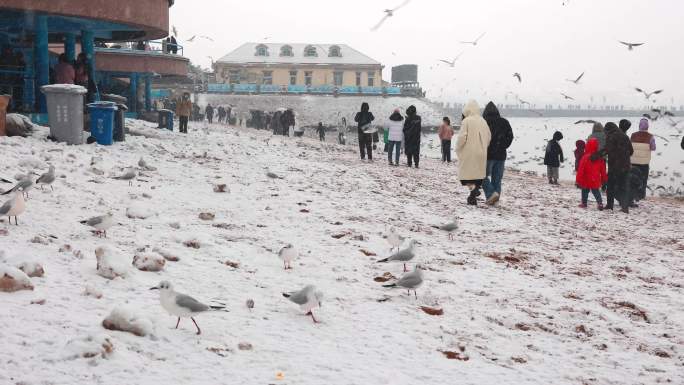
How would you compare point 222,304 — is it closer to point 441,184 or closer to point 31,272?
point 31,272

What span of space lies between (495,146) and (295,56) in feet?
228

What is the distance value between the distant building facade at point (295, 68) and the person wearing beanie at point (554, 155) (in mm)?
59308

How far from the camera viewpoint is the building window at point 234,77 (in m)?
74.5

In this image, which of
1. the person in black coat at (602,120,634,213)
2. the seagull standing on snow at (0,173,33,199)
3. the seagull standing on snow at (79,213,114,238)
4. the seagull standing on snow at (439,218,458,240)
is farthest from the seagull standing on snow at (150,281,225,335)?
the person in black coat at (602,120,634,213)

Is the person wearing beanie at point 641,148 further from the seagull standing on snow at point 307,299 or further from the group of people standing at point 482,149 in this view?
the seagull standing on snow at point 307,299

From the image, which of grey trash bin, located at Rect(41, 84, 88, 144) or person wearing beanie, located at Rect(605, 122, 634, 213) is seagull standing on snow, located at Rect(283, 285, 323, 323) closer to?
grey trash bin, located at Rect(41, 84, 88, 144)

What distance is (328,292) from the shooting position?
4.75m

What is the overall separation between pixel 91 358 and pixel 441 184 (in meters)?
10.8

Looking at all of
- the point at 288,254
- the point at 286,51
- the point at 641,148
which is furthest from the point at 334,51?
the point at 288,254

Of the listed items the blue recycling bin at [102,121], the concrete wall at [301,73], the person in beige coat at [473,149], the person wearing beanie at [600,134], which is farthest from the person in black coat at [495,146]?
the concrete wall at [301,73]

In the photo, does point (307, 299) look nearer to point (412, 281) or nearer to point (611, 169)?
point (412, 281)

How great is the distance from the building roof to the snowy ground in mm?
67956

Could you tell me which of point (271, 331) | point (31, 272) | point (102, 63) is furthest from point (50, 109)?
point (102, 63)

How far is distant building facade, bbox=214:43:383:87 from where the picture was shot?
7462cm
